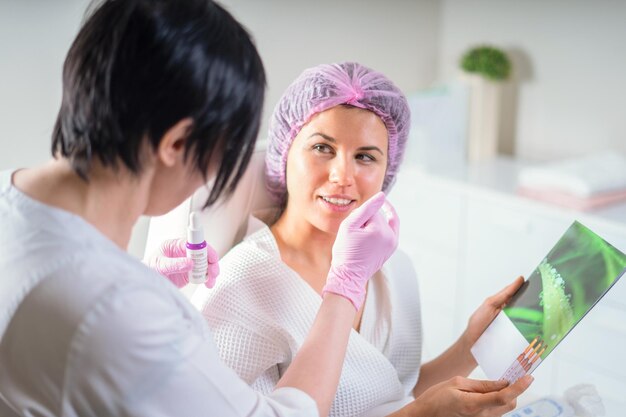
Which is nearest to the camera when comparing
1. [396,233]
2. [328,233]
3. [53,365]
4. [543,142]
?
[53,365]

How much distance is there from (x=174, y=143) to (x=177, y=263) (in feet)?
1.31

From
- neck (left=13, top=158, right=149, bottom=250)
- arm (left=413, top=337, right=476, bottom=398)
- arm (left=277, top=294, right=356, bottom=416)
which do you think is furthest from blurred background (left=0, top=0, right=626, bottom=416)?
neck (left=13, top=158, right=149, bottom=250)

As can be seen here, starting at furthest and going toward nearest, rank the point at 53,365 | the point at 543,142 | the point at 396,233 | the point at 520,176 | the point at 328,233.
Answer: the point at 543,142 → the point at 520,176 → the point at 328,233 → the point at 396,233 → the point at 53,365

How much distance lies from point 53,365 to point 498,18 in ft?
8.03

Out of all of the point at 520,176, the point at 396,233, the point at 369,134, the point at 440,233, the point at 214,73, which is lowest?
the point at 440,233

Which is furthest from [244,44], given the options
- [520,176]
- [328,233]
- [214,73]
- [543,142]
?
[543,142]

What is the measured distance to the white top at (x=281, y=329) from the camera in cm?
129

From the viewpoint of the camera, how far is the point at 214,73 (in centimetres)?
91

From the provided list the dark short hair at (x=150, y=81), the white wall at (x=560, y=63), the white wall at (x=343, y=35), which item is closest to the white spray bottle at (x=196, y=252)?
the dark short hair at (x=150, y=81)

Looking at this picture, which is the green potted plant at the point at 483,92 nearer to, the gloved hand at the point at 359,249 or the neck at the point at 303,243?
the neck at the point at 303,243

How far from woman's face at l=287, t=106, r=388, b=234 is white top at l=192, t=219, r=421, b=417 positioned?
0.12 m

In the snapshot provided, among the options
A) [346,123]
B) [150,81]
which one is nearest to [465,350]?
[346,123]

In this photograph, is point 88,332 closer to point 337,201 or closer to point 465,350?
point 337,201

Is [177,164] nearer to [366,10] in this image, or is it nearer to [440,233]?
[440,233]
